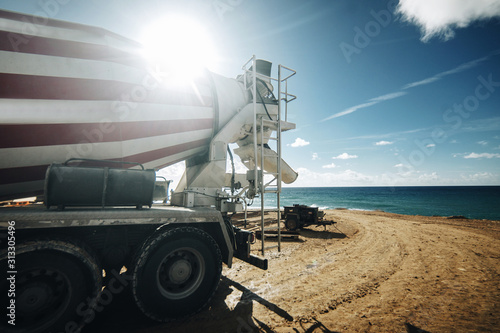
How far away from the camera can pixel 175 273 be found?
3.38 metres

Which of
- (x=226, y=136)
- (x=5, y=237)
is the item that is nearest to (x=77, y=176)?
(x=5, y=237)

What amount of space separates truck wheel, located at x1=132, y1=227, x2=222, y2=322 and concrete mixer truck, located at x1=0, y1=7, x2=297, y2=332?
0.05ft

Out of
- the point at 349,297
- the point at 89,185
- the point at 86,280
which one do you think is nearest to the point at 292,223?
the point at 349,297

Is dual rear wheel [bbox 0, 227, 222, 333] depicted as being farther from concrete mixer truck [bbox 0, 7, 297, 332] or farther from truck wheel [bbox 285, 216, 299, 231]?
truck wheel [bbox 285, 216, 299, 231]

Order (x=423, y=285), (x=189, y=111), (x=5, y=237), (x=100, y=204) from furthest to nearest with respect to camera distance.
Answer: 1. (x=423, y=285)
2. (x=189, y=111)
3. (x=100, y=204)
4. (x=5, y=237)

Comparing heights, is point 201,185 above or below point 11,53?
below

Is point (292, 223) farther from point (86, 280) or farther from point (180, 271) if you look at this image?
point (86, 280)

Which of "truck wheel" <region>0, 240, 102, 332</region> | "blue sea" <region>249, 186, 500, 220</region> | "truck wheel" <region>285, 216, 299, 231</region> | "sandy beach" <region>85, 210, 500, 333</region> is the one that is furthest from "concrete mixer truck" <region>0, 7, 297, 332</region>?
"blue sea" <region>249, 186, 500, 220</region>

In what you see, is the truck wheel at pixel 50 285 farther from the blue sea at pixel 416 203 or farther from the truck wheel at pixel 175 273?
the blue sea at pixel 416 203

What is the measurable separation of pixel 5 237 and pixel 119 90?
2.40m

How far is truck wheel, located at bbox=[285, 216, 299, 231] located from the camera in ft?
41.0

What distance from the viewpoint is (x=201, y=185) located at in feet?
16.0

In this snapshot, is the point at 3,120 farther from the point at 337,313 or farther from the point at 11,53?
the point at 337,313

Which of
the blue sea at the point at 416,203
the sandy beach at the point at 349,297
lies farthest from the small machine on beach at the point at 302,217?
the sandy beach at the point at 349,297
